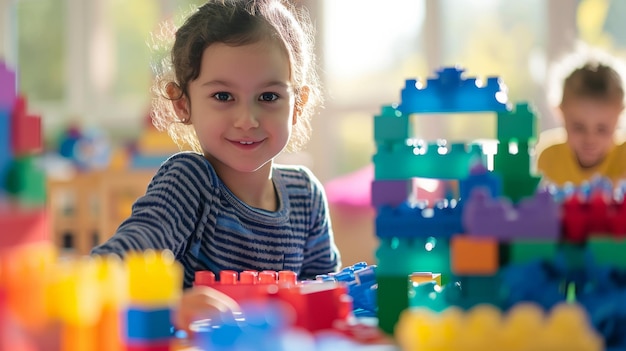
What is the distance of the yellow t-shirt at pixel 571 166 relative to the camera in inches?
93.0

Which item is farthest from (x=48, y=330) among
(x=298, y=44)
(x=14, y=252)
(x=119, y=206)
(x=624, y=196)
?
(x=119, y=206)

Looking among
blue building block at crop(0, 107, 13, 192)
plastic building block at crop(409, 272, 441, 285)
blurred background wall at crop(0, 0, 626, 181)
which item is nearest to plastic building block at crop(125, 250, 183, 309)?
blue building block at crop(0, 107, 13, 192)

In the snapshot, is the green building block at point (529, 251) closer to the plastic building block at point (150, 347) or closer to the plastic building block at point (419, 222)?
the plastic building block at point (419, 222)

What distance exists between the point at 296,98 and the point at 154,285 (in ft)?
2.79

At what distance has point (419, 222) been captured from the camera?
0.73m

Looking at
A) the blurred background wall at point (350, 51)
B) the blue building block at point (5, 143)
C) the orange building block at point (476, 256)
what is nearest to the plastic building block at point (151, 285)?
the blue building block at point (5, 143)

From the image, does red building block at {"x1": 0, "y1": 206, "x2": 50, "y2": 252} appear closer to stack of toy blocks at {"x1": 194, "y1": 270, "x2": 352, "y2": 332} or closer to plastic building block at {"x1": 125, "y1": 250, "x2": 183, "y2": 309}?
plastic building block at {"x1": 125, "y1": 250, "x2": 183, "y2": 309}

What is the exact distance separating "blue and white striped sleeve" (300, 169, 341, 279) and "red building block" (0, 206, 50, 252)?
2.68ft

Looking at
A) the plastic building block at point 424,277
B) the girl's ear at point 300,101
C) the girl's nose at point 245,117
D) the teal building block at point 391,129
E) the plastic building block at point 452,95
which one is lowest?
the plastic building block at point 424,277

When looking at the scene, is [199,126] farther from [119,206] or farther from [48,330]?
[119,206]

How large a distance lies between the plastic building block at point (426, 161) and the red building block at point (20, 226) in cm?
31

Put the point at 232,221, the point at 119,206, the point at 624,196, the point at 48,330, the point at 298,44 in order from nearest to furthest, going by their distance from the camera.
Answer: the point at 48,330
the point at 624,196
the point at 232,221
the point at 298,44
the point at 119,206

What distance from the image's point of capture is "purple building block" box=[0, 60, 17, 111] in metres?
0.59

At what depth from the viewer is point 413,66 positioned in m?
3.86
